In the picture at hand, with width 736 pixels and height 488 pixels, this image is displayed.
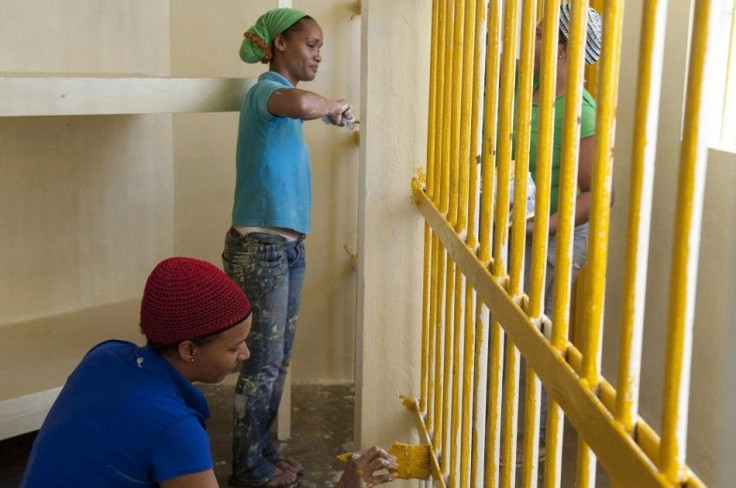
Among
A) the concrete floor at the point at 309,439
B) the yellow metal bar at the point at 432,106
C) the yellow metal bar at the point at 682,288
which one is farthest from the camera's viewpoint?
the concrete floor at the point at 309,439

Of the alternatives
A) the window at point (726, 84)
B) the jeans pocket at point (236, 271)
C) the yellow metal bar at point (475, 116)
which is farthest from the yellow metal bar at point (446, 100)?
the window at point (726, 84)

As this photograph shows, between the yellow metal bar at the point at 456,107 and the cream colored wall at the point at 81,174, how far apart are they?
6.85ft

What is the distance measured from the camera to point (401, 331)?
2553 mm

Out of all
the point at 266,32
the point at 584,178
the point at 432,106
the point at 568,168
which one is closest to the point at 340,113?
the point at 266,32

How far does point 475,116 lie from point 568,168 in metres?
0.60

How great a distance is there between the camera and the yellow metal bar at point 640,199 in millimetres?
909

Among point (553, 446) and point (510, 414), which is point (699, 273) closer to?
point (510, 414)

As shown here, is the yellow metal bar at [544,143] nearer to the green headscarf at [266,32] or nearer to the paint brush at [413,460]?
the paint brush at [413,460]

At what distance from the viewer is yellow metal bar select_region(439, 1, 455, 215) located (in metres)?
Answer: 2.04

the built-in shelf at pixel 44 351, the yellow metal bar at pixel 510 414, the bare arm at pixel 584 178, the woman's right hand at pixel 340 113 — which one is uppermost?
the woman's right hand at pixel 340 113

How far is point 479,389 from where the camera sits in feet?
5.76

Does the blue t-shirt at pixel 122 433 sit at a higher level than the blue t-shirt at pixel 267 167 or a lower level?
lower

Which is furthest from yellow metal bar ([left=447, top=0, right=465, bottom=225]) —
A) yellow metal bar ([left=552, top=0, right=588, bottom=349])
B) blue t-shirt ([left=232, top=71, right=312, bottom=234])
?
blue t-shirt ([left=232, top=71, right=312, bottom=234])

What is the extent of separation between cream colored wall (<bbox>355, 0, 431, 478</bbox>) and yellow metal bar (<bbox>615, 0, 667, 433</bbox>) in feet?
4.96
